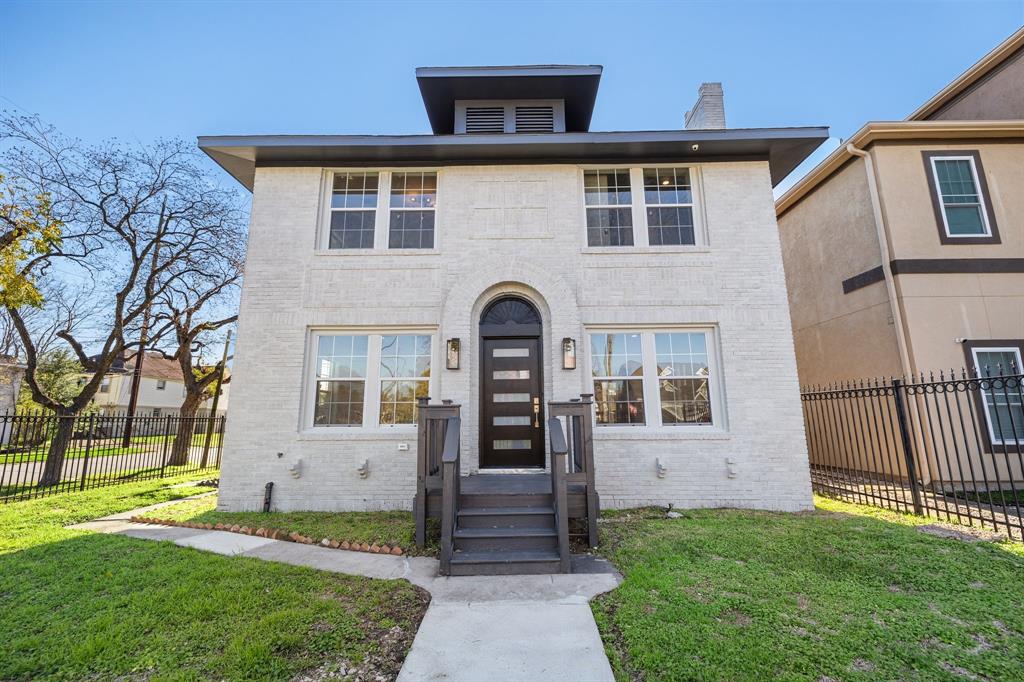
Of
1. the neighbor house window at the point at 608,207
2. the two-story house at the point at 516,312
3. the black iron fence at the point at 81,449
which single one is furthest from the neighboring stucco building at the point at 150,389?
the neighbor house window at the point at 608,207

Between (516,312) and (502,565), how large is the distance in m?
4.02

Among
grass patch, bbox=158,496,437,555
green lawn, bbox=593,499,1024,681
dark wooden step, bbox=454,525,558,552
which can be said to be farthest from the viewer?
grass patch, bbox=158,496,437,555

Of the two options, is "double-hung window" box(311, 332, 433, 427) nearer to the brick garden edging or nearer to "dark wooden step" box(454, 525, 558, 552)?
the brick garden edging

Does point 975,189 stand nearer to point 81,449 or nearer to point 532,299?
point 532,299

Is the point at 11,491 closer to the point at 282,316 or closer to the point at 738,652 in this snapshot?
the point at 282,316

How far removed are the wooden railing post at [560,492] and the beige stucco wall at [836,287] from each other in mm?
7622

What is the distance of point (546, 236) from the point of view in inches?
289

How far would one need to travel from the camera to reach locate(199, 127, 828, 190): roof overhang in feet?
23.3

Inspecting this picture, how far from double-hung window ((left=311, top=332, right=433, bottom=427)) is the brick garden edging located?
1.76m

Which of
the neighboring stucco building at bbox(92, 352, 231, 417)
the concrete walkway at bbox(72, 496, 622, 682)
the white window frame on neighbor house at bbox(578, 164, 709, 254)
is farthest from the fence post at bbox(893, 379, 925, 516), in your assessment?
the neighboring stucco building at bbox(92, 352, 231, 417)

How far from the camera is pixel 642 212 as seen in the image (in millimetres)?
7551

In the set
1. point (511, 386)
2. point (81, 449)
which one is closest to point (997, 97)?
point (511, 386)

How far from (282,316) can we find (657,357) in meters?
6.28

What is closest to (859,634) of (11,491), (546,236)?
(546,236)
